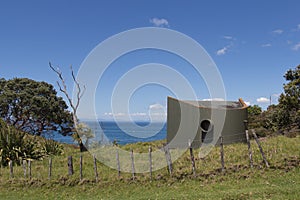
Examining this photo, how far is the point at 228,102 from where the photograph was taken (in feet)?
55.7

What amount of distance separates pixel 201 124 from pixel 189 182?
5.88 m

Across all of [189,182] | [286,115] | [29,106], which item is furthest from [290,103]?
Result: [29,106]

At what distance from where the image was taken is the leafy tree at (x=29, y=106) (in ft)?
87.7

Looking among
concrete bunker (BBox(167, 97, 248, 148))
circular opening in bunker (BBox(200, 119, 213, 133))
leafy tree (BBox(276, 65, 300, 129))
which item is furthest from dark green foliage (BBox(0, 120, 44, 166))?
leafy tree (BBox(276, 65, 300, 129))

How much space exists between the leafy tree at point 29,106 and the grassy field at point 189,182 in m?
16.8

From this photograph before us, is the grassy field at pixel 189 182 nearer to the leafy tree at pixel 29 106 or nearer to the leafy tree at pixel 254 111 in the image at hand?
the leafy tree at pixel 254 111

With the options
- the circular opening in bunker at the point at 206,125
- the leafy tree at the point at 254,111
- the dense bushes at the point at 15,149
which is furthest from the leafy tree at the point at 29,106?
the leafy tree at the point at 254,111

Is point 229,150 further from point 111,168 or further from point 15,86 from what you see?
point 15,86

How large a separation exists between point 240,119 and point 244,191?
26.5 ft

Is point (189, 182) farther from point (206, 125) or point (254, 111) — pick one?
point (254, 111)

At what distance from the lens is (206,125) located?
565 inches

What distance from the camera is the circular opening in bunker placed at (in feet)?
46.2

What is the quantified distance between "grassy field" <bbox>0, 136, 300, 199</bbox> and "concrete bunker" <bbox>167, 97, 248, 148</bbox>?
9.58 ft

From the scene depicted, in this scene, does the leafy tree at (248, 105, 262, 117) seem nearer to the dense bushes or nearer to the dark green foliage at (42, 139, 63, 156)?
the dark green foliage at (42, 139, 63, 156)
